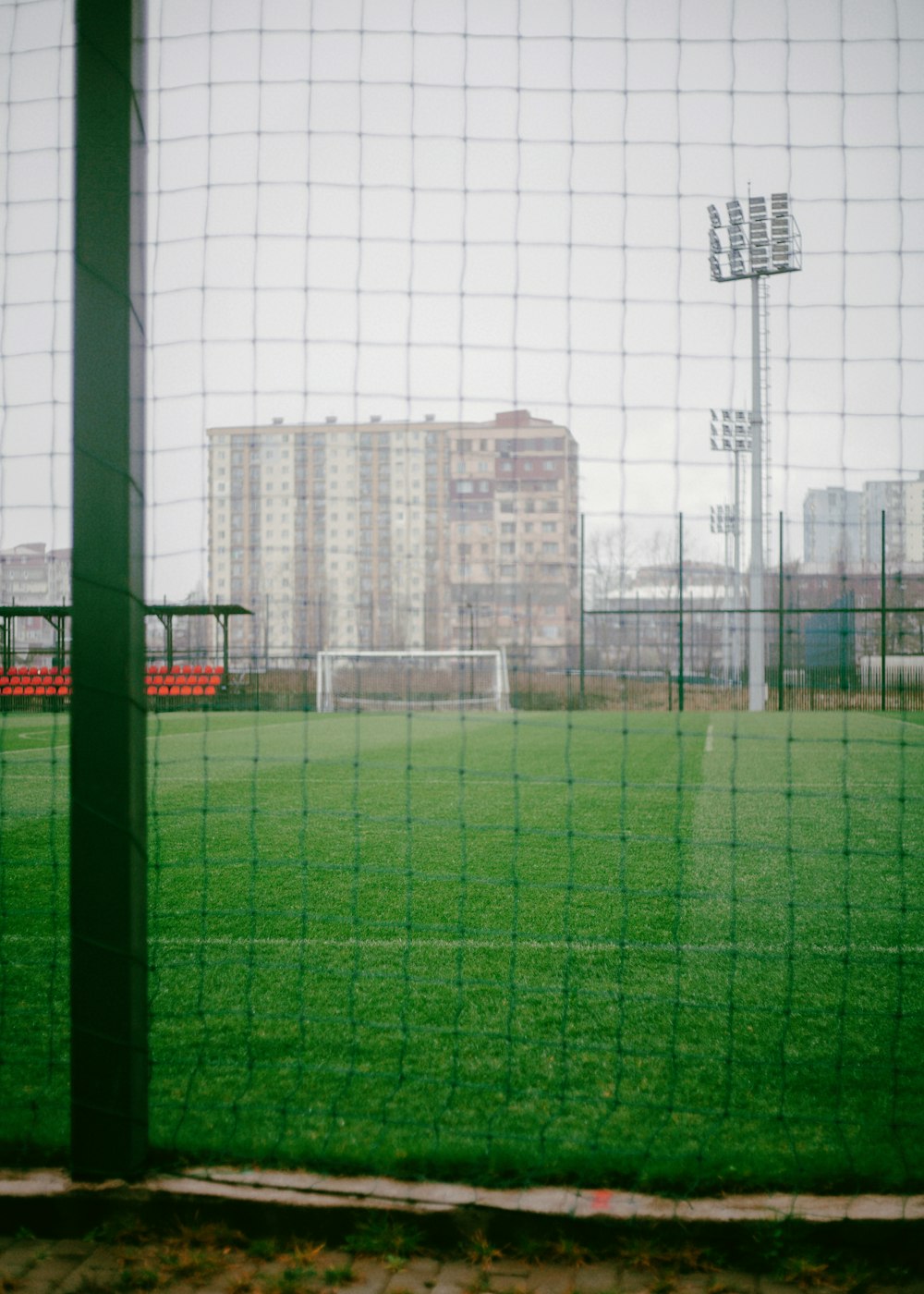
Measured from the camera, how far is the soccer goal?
86.0 feet

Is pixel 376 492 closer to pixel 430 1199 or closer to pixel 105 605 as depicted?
pixel 105 605

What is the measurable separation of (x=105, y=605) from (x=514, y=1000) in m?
2.09

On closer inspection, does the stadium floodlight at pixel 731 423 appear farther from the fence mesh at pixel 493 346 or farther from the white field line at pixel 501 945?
the white field line at pixel 501 945

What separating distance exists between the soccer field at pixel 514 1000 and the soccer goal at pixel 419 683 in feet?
61.8

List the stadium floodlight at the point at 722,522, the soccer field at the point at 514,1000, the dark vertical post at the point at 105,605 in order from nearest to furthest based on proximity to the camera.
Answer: the dark vertical post at the point at 105,605 → the soccer field at the point at 514,1000 → the stadium floodlight at the point at 722,522

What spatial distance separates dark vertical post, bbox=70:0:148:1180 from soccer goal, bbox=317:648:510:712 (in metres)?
22.8

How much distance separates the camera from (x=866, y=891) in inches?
206

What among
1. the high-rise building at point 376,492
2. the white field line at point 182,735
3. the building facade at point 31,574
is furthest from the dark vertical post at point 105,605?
the white field line at point 182,735

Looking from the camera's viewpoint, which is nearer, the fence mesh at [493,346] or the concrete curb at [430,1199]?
the concrete curb at [430,1199]

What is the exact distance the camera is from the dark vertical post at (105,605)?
7.32ft

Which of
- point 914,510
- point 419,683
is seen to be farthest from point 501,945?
point 419,683

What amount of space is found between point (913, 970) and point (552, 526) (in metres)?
5.34

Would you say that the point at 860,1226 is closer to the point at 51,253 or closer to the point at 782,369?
the point at 782,369

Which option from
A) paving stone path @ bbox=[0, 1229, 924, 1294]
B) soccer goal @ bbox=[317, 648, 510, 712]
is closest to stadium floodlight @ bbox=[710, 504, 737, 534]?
paving stone path @ bbox=[0, 1229, 924, 1294]
